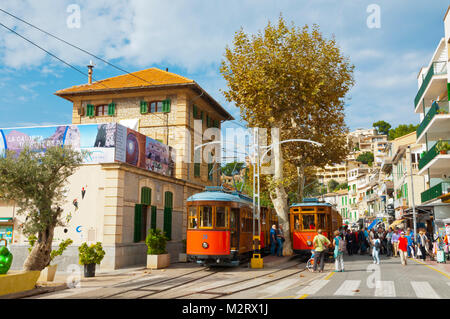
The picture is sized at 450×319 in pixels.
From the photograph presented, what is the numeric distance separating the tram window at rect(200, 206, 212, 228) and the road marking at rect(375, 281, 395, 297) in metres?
6.78

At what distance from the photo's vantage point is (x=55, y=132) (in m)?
19.4

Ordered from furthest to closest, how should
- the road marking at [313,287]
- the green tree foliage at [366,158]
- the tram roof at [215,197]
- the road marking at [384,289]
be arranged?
the green tree foliage at [366,158], the tram roof at [215,197], the road marking at [313,287], the road marking at [384,289]

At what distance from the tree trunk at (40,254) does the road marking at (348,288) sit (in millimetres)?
8655

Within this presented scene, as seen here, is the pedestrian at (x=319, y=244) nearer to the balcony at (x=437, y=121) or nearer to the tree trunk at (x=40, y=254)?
the tree trunk at (x=40, y=254)

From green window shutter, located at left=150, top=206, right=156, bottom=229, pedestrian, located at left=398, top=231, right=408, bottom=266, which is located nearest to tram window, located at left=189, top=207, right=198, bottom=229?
green window shutter, located at left=150, top=206, right=156, bottom=229

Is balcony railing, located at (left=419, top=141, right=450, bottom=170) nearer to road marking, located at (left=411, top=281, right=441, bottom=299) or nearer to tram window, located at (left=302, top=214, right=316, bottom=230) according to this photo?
tram window, located at (left=302, top=214, right=316, bottom=230)

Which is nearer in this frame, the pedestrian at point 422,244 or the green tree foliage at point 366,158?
the pedestrian at point 422,244

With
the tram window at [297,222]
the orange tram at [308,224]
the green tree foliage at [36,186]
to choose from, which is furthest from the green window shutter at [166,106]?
the green tree foliage at [36,186]

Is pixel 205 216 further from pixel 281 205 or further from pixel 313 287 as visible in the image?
pixel 281 205

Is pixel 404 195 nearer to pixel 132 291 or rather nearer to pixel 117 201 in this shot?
pixel 117 201

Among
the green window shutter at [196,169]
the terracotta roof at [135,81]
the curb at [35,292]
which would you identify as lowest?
the curb at [35,292]

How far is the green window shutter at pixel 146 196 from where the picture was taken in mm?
19859
